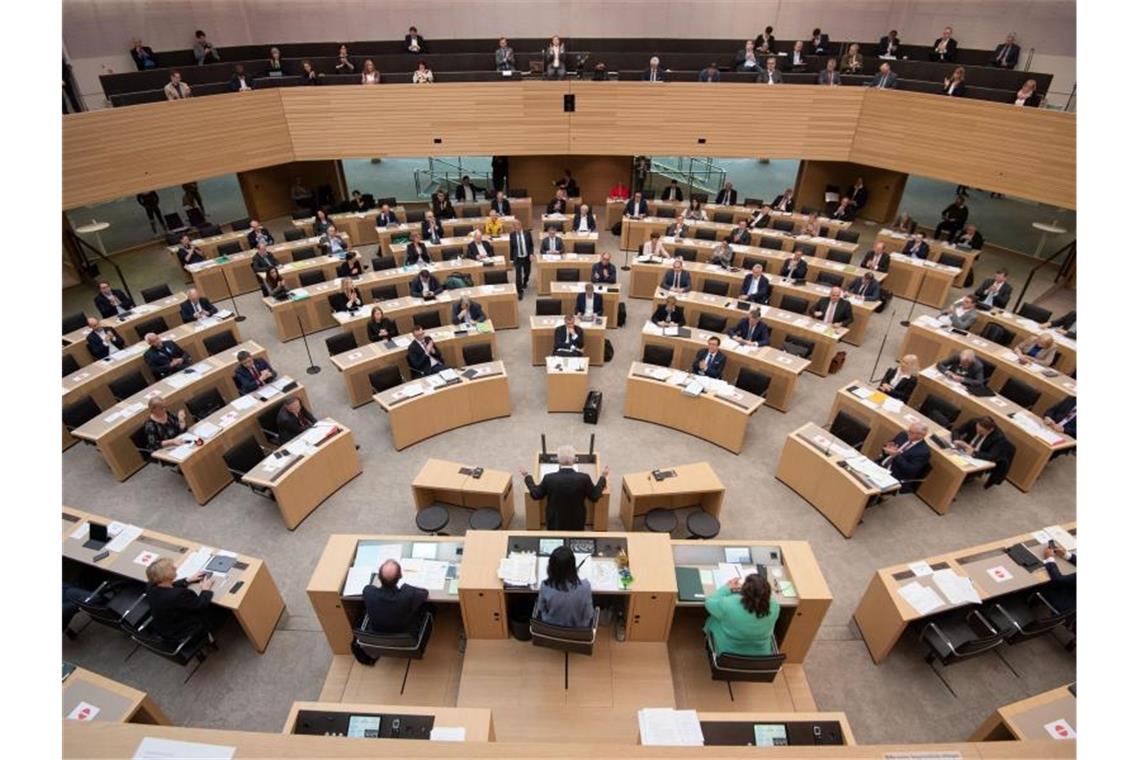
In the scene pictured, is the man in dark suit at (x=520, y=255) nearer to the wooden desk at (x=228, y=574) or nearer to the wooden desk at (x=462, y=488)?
the wooden desk at (x=462, y=488)

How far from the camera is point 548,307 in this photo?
1085 cm

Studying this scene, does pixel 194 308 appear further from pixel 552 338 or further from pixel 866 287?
pixel 866 287

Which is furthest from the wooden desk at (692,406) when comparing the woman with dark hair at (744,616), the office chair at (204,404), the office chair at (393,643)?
the office chair at (204,404)

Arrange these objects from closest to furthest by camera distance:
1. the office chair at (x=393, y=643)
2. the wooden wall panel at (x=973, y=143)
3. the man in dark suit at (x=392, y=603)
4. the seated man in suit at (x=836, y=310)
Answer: the man in dark suit at (x=392, y=603), the office chair at (x=393, y=643), the seated man in suit at (x=836, y=310), the wooden wall panel at (x=973, y=143)

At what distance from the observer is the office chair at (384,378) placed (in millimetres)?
9195

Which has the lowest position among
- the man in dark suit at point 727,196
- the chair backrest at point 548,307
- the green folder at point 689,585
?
the green folder at point 689,585

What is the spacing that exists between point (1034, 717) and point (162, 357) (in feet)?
38.3

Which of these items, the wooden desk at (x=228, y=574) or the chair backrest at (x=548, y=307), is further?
the chair backrest at (x=548, y=307)

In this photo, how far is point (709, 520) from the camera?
7.02 meters

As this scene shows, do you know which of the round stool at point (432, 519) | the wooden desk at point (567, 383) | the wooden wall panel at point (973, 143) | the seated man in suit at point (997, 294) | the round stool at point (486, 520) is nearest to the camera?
the round stool at point (486, 520)

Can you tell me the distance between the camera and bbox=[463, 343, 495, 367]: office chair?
9719 mm

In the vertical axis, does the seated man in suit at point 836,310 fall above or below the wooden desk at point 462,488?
above

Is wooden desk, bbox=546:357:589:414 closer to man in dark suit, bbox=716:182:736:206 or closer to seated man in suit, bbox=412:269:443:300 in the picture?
seated man in suit, bbox=412:269:443:300

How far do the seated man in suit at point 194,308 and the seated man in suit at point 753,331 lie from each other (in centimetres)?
955
